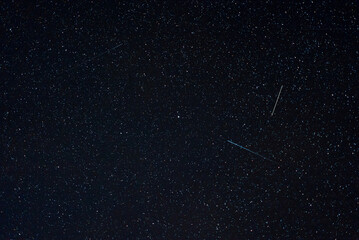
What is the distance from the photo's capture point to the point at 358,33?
33cm

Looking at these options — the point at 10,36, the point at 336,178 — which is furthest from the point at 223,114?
the point at 10,36

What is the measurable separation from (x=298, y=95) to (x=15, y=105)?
0.30 meters

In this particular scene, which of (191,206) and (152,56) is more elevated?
(152,56)

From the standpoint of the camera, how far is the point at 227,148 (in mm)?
358

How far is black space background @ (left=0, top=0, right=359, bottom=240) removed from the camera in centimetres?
34

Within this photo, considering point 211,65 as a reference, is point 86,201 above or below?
below

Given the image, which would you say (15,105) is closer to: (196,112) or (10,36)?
(10,36)

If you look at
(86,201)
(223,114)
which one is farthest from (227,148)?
(86,201)

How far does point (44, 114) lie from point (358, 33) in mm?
334

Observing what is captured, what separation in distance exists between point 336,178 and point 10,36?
375mm

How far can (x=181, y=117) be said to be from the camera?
0.36 meters

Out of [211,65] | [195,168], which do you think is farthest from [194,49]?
[195,168]

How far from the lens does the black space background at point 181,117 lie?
34 cm

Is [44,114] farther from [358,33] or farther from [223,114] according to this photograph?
[358,33]
